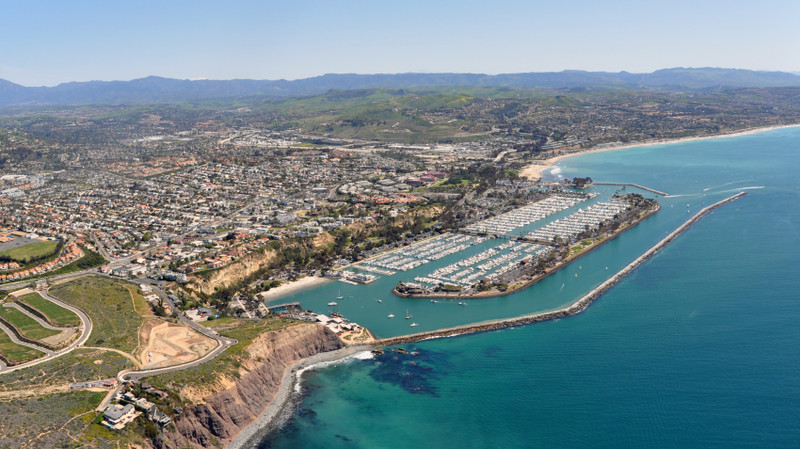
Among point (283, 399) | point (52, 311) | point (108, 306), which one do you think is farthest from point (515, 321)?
point (52, 311)

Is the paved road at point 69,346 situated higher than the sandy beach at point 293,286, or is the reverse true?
the paved road at point 69,346

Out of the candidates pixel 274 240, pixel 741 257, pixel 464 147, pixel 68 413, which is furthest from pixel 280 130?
pixel 68 413

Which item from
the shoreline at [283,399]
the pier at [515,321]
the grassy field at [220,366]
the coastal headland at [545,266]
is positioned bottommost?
the shoreline at [283,399]

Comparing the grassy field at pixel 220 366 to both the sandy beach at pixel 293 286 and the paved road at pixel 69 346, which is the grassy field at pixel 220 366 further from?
the sandy beach at pixel 293 286

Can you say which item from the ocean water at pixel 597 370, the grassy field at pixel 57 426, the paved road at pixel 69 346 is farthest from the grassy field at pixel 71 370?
the ocean water at pixel 597 370

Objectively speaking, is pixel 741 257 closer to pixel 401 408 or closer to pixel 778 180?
pixel 401 408

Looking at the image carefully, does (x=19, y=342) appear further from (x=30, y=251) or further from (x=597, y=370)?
(x=597, y=370)
